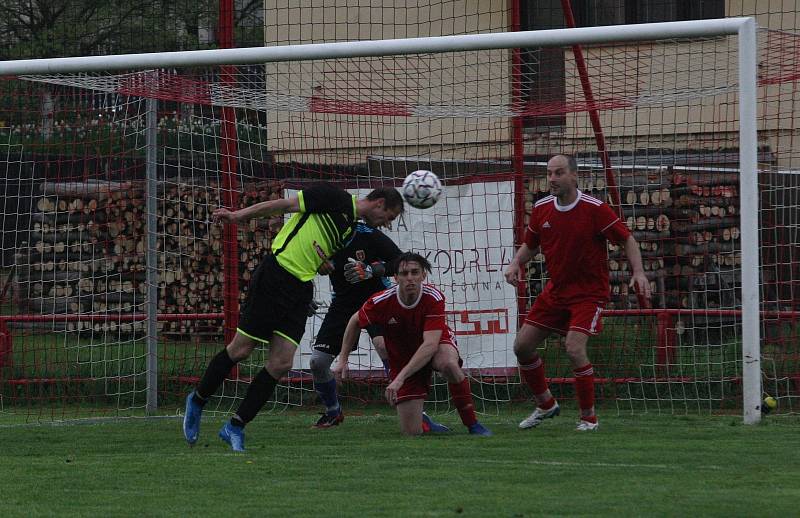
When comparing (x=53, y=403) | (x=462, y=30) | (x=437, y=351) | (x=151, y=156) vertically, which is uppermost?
(x=462, y=30)

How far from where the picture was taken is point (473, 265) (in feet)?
36.3

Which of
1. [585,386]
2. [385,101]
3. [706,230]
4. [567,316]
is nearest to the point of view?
[585,386]

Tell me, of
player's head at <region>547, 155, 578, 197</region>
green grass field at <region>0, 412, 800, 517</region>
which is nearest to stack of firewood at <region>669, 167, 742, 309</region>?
green grass field at <region>0, 412, 800, 517</region>

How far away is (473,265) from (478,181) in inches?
29.4

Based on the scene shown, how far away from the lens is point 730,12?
15586 mm

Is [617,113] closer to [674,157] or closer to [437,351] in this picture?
[674,157]

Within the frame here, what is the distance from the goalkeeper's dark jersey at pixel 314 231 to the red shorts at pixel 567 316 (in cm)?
160

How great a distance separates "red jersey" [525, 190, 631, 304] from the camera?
8.56m

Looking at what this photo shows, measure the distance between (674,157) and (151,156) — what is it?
5526mm

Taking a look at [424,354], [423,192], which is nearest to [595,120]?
[423,192]

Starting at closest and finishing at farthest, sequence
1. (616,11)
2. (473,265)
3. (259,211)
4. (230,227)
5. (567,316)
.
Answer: (259,211) → (567,316) → (230,227) → (473,265) → (616,11)

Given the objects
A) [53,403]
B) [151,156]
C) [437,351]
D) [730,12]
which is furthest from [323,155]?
[730,12]

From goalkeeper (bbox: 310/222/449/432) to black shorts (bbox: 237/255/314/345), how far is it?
1547 mm

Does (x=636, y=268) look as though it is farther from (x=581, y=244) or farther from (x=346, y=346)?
(x=346, y=346)
